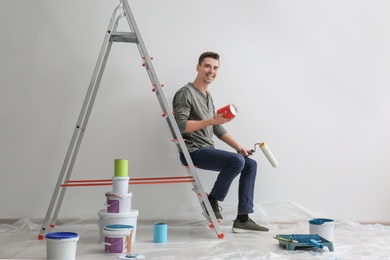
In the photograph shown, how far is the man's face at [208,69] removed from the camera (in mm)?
3406

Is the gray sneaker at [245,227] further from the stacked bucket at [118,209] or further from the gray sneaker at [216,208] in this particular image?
the stacked bucket at [118,209]

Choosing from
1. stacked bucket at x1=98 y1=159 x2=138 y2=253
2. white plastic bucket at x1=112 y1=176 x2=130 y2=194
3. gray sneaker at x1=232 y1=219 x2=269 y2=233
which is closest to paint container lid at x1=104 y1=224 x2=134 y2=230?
stacked bucket at x1=98 y1=159 x2=138 y2=253

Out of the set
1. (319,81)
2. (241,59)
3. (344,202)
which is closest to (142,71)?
(241,59)

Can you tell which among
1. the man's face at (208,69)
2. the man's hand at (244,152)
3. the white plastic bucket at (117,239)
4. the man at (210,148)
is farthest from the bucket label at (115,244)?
the man's face at (208,69)

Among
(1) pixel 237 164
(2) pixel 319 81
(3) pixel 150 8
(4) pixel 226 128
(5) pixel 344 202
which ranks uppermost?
(3) pixel 150 8

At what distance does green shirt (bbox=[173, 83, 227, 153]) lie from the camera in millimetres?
3234

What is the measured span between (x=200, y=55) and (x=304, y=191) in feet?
4.30

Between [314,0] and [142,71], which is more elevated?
[314,0]

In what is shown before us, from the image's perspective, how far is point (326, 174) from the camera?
12.4 feet

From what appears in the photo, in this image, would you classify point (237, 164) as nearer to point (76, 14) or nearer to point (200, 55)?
point (200, 55)

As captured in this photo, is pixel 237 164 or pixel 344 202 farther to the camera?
pixel 344 202

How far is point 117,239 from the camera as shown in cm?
257

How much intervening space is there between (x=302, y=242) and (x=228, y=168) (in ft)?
2.42

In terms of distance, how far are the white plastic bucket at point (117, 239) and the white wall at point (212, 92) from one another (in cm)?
104
